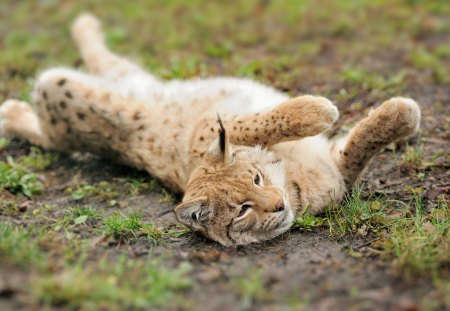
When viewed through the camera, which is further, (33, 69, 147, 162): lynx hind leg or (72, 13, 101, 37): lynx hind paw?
(72, 13, 101, 37): lynx hind paw

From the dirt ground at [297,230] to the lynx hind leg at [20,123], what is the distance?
0.19 meters

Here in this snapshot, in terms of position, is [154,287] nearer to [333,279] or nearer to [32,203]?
[333,279]

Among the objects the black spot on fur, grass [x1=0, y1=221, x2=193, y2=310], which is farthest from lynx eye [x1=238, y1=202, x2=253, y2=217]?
grass [x1=0, y1=221, x2=193, y2=310]

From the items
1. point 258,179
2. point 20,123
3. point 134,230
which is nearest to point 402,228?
point 258,179

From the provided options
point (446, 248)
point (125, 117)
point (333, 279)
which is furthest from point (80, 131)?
point (446, 248)

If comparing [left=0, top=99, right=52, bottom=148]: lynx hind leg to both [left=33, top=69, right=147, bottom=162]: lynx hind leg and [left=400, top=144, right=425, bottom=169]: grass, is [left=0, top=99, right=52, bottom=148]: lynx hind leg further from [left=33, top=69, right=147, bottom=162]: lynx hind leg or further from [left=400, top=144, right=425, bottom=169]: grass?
[left=400, top=144, right=425, bottom=169]: grass

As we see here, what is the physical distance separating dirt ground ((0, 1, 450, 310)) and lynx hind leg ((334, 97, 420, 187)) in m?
0.30

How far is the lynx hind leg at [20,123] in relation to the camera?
666 centimetres

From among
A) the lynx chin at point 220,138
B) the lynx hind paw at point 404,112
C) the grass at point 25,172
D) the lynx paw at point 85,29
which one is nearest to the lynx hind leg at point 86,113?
the lynx chin at point 220,138

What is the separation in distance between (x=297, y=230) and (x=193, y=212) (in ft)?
2.85

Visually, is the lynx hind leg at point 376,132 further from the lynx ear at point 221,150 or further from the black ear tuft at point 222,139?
the black ear tuft at point 222,139

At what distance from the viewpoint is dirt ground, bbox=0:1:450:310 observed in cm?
351

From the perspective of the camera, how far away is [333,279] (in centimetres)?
371

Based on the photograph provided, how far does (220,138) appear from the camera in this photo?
184 inches
